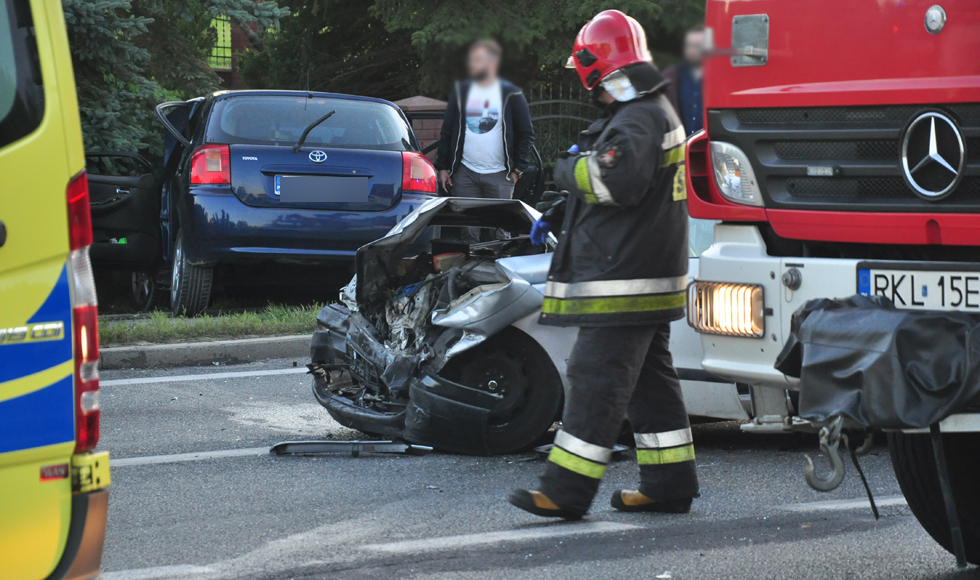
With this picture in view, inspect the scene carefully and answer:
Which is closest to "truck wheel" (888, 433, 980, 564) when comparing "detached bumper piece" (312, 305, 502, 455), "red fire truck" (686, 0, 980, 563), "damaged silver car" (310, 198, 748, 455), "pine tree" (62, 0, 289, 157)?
"red fire truck" (686, 0, 980, 563)

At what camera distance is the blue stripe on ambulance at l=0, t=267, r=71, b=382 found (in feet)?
8.48

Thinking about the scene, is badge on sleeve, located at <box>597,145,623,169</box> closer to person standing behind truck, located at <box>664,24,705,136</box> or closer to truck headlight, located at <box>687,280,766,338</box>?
truck headlight, located at <box>687,280,766,338</box>

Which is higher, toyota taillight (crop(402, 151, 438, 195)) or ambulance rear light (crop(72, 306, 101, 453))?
ambulance rear light (crop(72, 306, 101, 453))

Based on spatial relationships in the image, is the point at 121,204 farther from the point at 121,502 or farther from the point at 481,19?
the point at 481,19

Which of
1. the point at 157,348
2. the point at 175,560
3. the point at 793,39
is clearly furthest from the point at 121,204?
the point at 793,39

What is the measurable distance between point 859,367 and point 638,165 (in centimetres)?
133

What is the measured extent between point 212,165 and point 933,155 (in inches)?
233

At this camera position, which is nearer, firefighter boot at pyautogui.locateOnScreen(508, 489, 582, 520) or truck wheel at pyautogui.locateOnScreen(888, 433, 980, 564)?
truck wheel at pyautogui.locateOnScreen(888, 433, 980, 564)

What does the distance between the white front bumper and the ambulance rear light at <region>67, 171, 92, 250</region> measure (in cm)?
181

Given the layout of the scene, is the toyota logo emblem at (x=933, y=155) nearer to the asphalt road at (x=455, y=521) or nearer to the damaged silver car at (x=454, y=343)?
the asphalt road at (x=455, y=521)

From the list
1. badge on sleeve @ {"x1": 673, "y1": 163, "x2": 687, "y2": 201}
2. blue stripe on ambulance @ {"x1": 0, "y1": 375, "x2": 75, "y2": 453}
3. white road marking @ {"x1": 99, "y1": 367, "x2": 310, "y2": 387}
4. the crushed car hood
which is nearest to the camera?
blue stripe on ambulance @ {"x1": 0, "y1": 375, "x2": 75, "y2": 453}

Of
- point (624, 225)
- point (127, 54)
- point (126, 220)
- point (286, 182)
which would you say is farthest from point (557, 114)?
point (127, 54)

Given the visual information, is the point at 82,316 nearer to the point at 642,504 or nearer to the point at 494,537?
the point at 494,537

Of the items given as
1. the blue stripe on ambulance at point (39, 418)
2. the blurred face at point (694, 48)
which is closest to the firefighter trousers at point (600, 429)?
the blue stripe on ambulance at point (39, 418)
